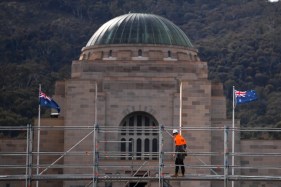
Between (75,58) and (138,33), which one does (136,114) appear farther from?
(75,58)

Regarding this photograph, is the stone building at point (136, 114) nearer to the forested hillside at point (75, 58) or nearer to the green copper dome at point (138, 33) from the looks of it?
the green copper dome at point (138, 33)

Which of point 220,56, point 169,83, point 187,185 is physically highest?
point 220,56

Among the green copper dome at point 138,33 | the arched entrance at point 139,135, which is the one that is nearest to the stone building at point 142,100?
the arched entrance at point 139,135

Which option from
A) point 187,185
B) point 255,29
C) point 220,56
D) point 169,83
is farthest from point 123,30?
point 255,29

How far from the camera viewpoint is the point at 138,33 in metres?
92.7

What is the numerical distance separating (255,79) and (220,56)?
1382 cm

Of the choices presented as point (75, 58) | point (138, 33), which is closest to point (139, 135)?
point (138, 33)

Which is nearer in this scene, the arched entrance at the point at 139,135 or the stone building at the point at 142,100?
the stone building at the point at 142,100

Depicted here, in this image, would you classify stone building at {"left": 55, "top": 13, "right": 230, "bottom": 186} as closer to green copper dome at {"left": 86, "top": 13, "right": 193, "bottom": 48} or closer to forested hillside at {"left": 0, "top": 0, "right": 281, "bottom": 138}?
green copper dome at {"left": 86, "top": 13, "right": 193, "bottom": 48}

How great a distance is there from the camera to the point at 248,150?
8662 centimetres

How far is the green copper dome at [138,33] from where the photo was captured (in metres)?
92.1

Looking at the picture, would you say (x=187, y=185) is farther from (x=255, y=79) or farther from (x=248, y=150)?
(x=255, y=79)

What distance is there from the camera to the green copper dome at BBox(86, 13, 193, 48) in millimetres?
92125

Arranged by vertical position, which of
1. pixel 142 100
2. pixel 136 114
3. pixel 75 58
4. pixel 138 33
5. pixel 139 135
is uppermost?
pixel 75 58
